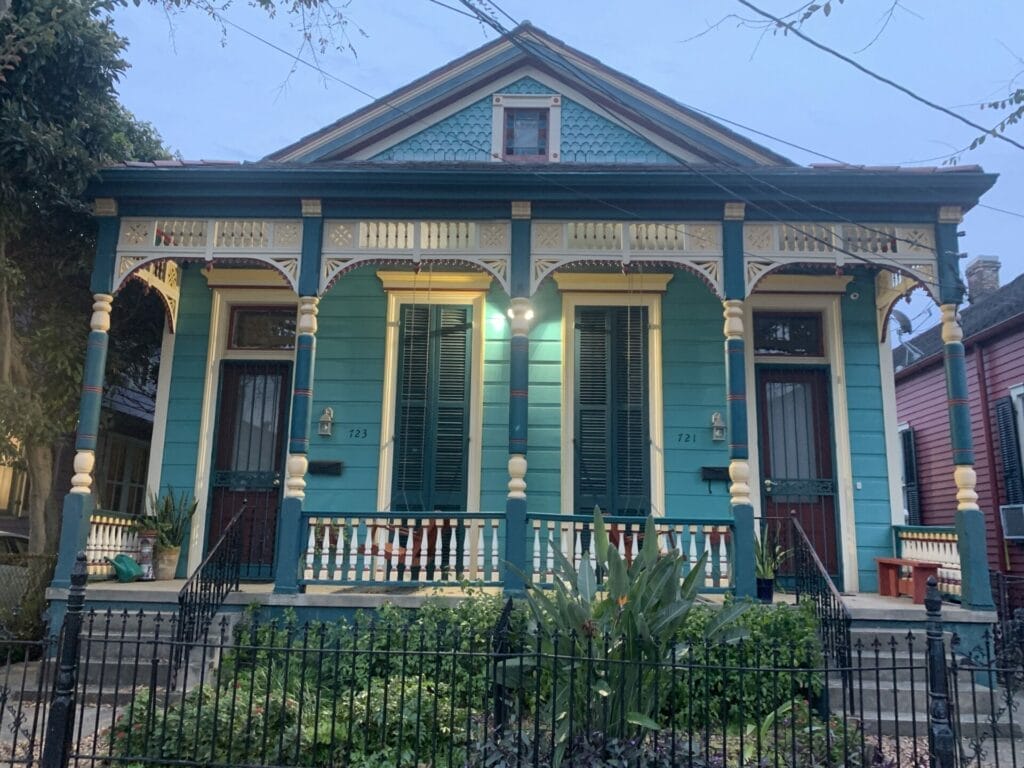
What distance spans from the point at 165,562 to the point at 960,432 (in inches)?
311

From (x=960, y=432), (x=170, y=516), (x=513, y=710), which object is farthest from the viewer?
(x=170, y=516)

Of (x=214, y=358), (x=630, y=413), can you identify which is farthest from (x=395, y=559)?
(x=214, y=358)

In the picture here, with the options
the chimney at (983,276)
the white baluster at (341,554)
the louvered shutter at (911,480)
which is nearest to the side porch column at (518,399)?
the white baluster at (341,554)

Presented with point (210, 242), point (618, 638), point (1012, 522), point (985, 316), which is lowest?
point (618, 638)

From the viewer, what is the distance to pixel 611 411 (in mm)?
9062

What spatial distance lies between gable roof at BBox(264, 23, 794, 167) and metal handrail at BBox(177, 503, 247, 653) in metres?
4.56

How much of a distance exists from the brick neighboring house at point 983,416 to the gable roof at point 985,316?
2 centimetres

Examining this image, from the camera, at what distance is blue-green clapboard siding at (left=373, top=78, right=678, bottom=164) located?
31.7ft

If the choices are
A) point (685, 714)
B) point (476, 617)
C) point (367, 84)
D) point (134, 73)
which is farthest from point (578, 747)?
point (134, 73)

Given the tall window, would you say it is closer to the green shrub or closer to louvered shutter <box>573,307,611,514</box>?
louvered shutter <box>573,307,611,514</box>

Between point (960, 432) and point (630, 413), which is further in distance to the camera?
point (630, 413)

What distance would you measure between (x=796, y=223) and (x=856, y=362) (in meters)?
2.09

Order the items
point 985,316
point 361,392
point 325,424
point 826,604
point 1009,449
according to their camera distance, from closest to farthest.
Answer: point 826,604
point 325,424
point 361,392
point 1009,449
point 985,316

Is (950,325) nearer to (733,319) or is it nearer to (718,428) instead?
(733,319)
